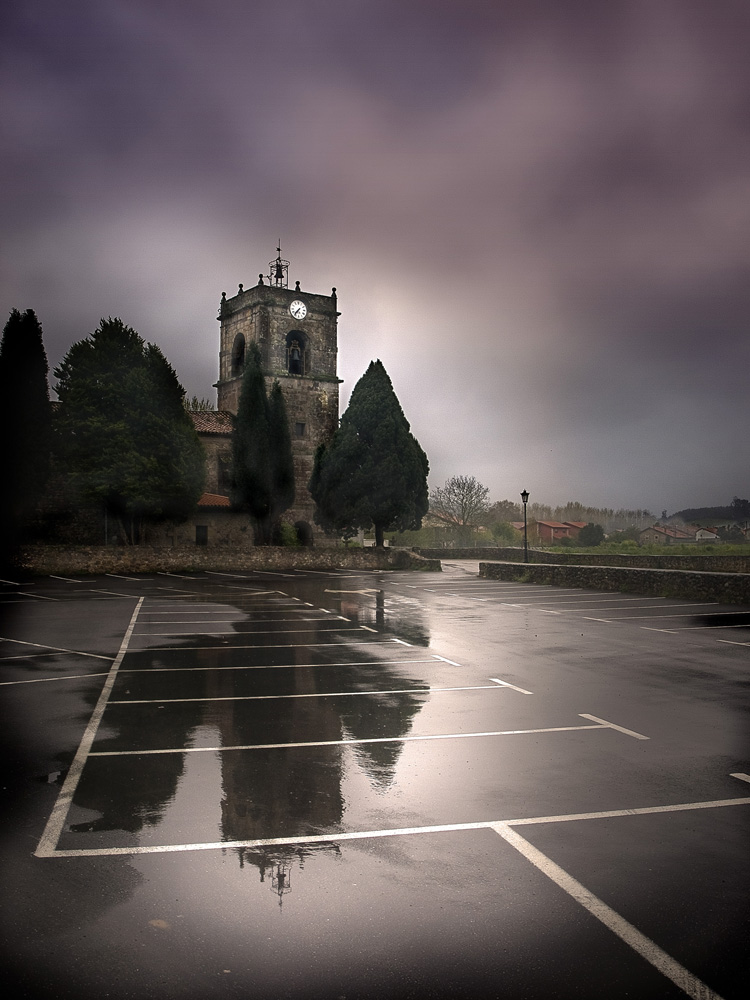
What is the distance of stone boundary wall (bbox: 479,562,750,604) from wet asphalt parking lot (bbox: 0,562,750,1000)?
8625 mm

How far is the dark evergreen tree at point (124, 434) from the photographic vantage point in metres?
37.3

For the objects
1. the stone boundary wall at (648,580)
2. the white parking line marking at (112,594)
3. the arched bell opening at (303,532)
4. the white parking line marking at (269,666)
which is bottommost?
the white parking line marking at (269,666)

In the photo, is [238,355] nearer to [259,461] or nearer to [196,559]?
[259,461]

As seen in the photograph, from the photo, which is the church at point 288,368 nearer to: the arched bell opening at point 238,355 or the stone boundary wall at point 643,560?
the arched bell opening at point 238,355

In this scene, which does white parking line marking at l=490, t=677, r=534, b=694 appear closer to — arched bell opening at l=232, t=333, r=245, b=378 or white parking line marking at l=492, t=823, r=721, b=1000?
white parking line marking at l=492, t=823, r=721, b=1000

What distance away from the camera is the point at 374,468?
42500 mm

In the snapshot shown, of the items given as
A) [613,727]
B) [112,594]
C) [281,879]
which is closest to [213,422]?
[112,594]

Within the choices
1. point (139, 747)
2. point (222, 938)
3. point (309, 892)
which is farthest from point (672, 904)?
point (139, 747)

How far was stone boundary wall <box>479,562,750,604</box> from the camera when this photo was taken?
19.5 metres

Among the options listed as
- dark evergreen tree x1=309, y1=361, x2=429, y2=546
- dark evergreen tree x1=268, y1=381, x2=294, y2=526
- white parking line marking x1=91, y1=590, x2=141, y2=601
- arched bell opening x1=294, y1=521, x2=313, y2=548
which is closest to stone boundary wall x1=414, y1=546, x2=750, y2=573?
dark evergreen tree x1=309, y1=361, x2=429, y2=546

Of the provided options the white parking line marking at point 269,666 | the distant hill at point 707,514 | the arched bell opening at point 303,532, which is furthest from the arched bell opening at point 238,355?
the distant hill at point 707,514

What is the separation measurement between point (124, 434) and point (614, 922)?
121 ft

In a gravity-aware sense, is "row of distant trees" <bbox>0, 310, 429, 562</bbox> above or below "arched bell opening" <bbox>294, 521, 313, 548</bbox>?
above

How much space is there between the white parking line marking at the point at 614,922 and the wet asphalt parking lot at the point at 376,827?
15 millimetres
